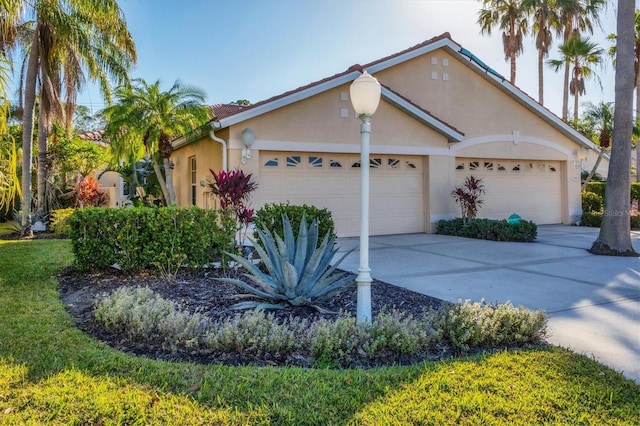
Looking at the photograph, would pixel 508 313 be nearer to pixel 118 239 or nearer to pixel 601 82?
pixel 118 239

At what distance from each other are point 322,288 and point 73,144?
1468 cm

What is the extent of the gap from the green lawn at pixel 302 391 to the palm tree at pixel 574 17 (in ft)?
84.4

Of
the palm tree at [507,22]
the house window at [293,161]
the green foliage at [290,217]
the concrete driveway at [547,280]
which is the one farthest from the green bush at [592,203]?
the green foliage at [290,217]

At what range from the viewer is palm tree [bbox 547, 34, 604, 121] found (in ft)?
72.5

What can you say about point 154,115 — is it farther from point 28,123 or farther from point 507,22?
point 507,22

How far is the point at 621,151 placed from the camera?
9633mm

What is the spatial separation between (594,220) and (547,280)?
11102 mm

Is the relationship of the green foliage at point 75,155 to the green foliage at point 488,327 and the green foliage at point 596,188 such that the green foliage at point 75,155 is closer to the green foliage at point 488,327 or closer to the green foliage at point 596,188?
the green foliage at point 488,327

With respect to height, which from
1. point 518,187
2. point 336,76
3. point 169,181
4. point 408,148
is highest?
point 336,76

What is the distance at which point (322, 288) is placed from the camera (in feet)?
17.3

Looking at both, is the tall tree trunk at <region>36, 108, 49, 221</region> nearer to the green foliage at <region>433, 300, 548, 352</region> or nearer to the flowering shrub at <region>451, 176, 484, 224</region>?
the flowering shrub at <region>451, 176, 484, 224</region>

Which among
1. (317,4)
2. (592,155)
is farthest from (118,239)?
(592,155)

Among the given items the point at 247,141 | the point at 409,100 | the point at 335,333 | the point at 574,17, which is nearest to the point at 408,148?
the point at 409,100

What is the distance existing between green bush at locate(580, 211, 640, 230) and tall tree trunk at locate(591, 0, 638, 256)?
641cm
